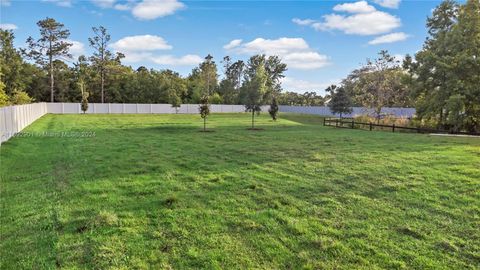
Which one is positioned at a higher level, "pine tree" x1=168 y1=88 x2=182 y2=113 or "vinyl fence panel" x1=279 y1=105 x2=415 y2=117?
"pine tree" x1=168 y1=88 x2=182 y2=113

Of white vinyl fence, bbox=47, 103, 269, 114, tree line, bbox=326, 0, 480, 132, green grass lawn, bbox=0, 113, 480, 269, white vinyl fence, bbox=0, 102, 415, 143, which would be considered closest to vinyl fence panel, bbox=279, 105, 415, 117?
white vinyl fence, bbox=0, 102, 415, 143

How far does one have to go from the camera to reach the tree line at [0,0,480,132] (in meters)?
24.9

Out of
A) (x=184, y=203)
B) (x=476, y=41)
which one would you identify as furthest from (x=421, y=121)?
(x=184, y=203)

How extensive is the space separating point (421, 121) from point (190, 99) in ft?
161

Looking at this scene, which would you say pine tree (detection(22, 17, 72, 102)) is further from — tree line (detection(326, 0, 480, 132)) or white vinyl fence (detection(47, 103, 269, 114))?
tree line (detection(326, 0, 480, 132))

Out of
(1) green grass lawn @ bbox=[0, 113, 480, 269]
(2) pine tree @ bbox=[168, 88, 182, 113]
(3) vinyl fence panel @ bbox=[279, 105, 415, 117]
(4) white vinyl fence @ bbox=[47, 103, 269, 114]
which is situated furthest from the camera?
(2) pine tree @ bbox=[168, 88, 182, 113]

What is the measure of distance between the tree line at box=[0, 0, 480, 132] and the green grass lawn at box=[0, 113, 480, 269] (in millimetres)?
15564

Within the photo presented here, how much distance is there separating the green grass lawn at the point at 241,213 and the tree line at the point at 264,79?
1556 centimetres

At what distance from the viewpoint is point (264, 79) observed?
26.5 meters

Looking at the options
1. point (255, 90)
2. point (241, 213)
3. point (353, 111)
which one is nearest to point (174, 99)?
point (353, 111)

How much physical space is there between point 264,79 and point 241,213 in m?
21.0

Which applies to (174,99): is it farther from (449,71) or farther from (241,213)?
(241,213)

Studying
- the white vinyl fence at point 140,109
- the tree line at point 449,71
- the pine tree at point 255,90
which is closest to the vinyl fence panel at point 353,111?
the white vinyl fence at point 140,109

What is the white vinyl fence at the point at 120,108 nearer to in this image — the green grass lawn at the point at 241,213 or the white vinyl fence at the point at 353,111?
the white vinyl fence at the point at 353,111
